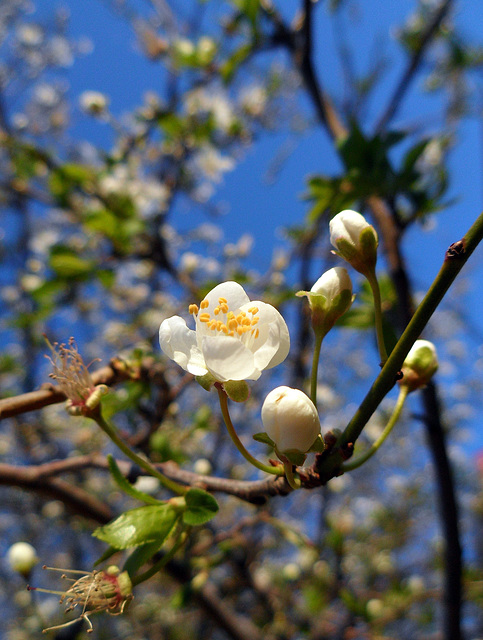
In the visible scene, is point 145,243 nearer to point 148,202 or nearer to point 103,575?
point 148,202

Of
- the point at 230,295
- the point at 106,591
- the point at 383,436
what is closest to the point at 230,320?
the point at 230,295

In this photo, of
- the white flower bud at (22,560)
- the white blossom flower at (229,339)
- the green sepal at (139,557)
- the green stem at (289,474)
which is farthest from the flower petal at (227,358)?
the white flower bud at (22,560)

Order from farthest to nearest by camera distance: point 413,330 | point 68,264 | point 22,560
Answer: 1. point 68,264
2. point 22,560
3. point 413,330

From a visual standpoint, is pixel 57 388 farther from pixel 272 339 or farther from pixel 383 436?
pixel 383 436

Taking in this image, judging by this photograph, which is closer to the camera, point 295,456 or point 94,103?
point 295,456

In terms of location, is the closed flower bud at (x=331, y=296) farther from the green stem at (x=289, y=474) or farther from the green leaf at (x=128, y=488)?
the green leaf at (x=128, y=488)

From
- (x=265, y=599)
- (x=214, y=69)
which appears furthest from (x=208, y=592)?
(x=214, y=69)
